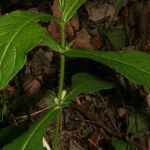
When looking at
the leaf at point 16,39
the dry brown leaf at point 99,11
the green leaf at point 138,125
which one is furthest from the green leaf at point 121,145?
the dry brown leaf at point 99,11

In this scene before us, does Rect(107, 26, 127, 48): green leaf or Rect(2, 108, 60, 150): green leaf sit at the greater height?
Rect(2, 108, 60, 150): green leaf

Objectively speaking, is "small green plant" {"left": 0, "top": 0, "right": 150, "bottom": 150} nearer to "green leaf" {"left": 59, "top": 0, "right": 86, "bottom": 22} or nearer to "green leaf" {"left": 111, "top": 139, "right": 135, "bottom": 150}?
"green leaf" {"left": 59, "top": 0, "right": 86, "bottom": 22}

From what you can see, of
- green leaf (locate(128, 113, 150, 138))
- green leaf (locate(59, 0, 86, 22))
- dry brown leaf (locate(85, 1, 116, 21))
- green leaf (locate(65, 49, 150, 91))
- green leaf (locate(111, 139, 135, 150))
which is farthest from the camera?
dry brown leaf (locate(85, 1, 116, 21))

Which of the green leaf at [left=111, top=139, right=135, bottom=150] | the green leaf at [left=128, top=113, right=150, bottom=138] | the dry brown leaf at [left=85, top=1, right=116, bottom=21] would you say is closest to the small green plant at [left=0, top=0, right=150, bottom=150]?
the green leaf at [left=111, top=139, right=135, bottom=150]

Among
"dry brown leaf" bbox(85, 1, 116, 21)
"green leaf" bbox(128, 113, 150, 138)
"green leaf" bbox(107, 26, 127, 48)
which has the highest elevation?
"dry brown leaf" bbox(85, 1, 116, 21)

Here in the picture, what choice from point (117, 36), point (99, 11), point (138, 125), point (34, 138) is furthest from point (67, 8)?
point (99, 11)

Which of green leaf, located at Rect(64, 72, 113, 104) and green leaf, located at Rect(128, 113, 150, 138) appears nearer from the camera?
green leaf, located at Rect(64, 72, 113, 104)

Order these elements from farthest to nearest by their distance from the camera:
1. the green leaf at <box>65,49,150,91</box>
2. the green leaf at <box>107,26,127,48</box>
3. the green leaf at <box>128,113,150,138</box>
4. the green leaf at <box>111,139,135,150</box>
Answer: the green leaf at <box>107,26,127,48</box>
the green leaf at <box>128,113,150,138</box>
the green leaf at <box>111,139,135,150</box>
the green leaf at <box>65,49,150,91</box>
